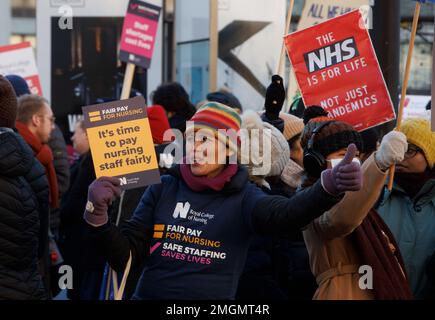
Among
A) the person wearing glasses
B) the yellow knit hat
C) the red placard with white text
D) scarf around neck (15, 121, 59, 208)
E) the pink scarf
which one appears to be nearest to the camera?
the pink scarf

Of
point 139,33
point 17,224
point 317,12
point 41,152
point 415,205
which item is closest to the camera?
point 17,224

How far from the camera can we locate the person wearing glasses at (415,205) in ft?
16.9

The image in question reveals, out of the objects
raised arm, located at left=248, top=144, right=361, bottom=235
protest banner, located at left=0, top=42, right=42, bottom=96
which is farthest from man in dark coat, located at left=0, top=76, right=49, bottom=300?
protest banner, located at left=0, top=42, right=42, bottom=96

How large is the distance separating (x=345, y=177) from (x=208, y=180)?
70cm

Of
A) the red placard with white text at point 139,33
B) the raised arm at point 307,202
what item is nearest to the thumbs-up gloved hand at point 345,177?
the raised arm at point 307,202

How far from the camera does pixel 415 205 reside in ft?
17.2

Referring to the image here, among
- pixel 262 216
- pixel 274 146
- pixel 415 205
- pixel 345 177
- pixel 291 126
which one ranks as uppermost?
pixel 345 177

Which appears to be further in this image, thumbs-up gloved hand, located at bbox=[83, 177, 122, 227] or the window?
the window

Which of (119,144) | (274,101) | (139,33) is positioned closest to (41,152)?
(139,33)

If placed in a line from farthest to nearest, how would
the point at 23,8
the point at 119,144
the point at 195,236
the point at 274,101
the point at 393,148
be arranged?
the point at 23,8 → the point at 274,101 → the point at 119,144 → the point at 393,148 → the point at 195,236

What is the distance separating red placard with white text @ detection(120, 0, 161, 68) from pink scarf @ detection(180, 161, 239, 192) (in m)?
3.40

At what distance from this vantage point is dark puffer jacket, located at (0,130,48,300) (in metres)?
4.71

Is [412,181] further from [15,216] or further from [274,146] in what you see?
[15,216]

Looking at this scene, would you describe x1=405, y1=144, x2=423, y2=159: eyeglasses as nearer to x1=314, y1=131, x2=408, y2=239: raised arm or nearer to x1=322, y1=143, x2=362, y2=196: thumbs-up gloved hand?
x1=314, y1=131, x2=408, y2=239: raised arm
